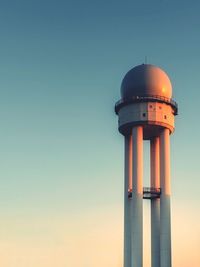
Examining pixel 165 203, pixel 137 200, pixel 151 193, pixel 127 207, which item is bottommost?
pixel 127 207

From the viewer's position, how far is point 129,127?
320 ft

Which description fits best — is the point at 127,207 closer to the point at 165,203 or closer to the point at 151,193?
the point at 151,193

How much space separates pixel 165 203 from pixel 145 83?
81.0 ft

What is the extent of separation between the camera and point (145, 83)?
9731 cm

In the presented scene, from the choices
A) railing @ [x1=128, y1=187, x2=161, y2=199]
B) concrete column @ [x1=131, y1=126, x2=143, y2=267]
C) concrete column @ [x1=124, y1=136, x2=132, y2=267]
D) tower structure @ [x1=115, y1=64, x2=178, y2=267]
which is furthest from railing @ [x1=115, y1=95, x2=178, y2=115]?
railing @ [x1=128, y1=187, x2=161, y2=199]

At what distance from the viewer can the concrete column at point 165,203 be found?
9025cm

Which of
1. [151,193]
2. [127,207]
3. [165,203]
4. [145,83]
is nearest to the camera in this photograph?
[165,203]

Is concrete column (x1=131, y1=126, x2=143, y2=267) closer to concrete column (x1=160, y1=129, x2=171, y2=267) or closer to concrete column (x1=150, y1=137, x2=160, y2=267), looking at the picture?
concrete column (x1=160, y1=129, x2=171, y2=267)

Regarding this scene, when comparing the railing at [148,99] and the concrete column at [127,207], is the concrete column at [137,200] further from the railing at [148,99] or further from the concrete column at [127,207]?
the railing at [148,99]

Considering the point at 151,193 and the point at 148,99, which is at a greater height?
the point at 148,99

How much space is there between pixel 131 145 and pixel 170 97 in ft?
43.0

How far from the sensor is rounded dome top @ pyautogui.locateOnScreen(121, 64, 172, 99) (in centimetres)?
9731

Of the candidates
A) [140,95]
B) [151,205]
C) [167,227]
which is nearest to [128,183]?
[151,205]

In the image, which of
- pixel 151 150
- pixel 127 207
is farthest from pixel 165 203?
pixel 151 150
